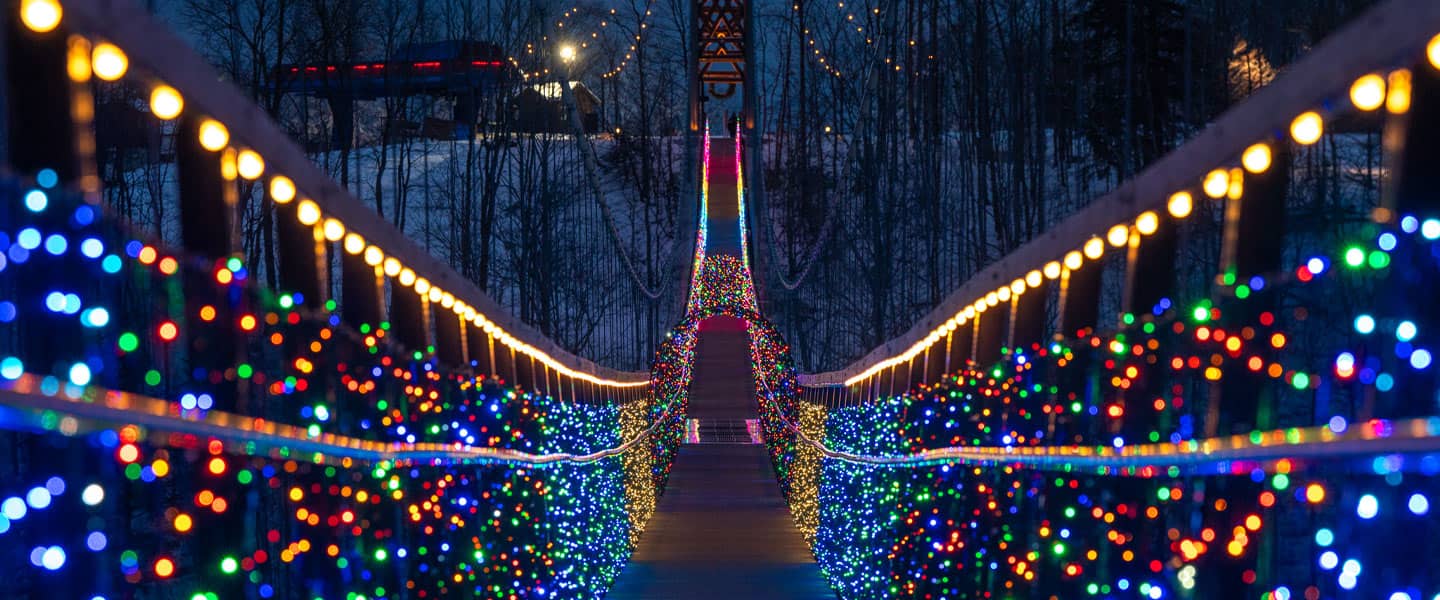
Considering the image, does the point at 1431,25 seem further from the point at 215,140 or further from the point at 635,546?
the point at 635,546

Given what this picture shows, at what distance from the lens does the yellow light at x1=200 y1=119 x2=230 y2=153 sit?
6.54 feet

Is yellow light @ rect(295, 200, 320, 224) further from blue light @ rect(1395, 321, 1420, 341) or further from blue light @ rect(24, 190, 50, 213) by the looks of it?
blue light @ rect(1395, 321, 1420, 341)

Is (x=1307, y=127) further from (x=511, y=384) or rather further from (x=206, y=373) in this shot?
(x=511, y=384)

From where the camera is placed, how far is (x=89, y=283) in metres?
1.53

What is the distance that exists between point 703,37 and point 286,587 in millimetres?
34782

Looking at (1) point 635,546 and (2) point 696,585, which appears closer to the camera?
(2) point 696,585

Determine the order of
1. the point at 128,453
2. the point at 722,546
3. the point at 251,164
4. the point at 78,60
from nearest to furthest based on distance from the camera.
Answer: the point at 128,453 → the point at 78,60 → the point at 251,164 → the point at 722,546

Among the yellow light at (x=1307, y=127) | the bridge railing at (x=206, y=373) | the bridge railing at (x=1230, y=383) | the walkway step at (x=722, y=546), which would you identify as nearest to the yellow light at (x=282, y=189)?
the bridge railing at (x=206, y=373)

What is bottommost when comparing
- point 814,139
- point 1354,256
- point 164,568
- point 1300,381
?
point 164,568

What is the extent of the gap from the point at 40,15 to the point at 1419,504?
1453mm

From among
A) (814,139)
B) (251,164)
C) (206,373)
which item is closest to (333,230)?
(251,164)

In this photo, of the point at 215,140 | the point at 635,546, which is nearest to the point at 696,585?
the point at 635,546

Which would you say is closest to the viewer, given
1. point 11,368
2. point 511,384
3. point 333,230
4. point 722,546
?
point 11,368

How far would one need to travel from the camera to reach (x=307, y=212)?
2.34 meters
